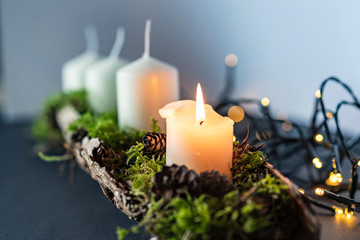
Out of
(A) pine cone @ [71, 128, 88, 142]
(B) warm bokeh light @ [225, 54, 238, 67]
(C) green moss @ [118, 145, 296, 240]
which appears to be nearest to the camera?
(C) green moss @ [118, 145, 296, 240]

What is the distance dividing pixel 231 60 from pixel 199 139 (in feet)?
2.98

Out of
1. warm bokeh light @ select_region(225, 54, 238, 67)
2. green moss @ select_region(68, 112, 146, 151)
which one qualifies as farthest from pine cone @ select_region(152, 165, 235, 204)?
warm bokeh light @ select_region(225, 54, 238, 67)

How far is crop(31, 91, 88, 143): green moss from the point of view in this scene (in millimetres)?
922

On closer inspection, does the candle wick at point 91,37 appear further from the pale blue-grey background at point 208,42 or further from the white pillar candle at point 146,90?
the white pillar candle at point 146,90

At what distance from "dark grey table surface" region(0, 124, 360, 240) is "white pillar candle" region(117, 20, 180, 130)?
0.17m

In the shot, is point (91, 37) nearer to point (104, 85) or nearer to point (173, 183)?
point (104, 85)

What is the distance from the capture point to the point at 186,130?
1.51ft

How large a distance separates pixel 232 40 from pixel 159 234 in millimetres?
1009

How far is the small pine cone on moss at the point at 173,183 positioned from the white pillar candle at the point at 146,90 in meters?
0.26

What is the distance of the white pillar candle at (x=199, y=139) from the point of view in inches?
18.2

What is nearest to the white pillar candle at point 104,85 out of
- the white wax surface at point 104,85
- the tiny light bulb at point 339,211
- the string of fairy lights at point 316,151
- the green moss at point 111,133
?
the white wax surface at point 104,85

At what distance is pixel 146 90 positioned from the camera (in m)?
0.68

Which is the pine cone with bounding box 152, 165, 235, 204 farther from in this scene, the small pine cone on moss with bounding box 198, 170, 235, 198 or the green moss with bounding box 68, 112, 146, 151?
the green moss with bounding box 68, 112, 146, 151

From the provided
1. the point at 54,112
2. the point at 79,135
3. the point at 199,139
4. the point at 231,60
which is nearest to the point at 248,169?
the point at 199,139
